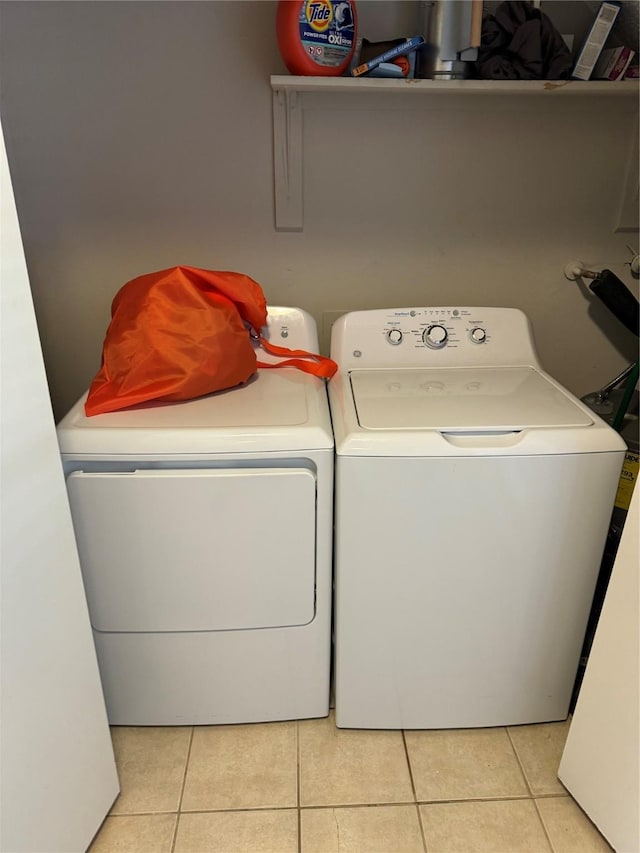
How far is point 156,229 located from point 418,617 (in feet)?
4.50

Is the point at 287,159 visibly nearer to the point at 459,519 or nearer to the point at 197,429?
the point at 197,429

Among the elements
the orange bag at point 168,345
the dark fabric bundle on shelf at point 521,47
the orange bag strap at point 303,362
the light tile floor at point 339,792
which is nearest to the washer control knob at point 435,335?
the orange bag strap at point 303,362

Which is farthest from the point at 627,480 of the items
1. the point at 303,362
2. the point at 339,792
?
the point at 339,792

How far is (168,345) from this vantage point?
1.46 m

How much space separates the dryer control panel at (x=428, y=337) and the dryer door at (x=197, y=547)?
51 cm

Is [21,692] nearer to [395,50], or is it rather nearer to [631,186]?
[395,50]

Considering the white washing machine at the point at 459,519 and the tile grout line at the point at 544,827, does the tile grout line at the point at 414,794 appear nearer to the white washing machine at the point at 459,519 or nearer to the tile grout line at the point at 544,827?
the white washing machine at the point at 459,519

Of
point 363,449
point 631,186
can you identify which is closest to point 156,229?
point 363,449

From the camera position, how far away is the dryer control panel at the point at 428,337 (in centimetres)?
178

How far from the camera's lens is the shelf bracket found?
71.9 inches

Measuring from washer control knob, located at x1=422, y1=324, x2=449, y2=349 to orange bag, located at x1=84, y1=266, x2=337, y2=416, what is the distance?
21.3 inches

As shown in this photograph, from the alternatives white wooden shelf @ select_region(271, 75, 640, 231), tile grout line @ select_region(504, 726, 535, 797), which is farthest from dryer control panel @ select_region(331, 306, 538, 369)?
tile grout line @ select_region(504, 726, 535, 797)

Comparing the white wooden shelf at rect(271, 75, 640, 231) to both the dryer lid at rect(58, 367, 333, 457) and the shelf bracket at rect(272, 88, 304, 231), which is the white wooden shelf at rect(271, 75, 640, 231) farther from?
the dryer lid at rect(58, 367, 333, 457)

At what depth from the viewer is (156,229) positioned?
198 cm
